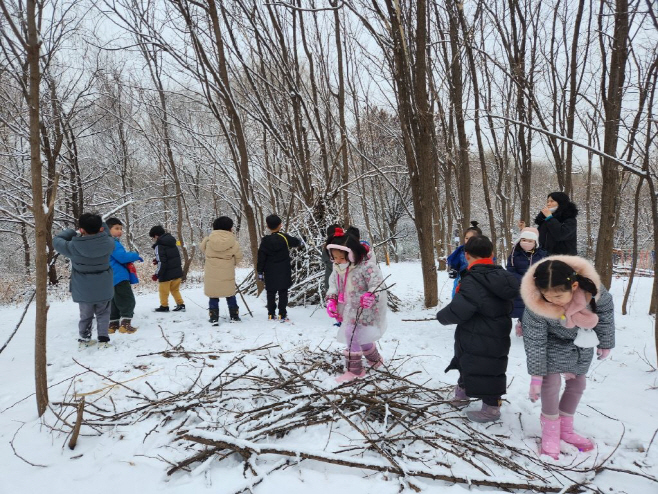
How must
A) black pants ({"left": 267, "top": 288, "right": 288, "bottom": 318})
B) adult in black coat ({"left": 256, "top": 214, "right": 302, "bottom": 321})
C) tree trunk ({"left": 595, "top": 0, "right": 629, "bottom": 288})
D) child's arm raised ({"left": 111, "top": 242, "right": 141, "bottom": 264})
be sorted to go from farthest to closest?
black pants ({"left": 267, "top": 288, "right": 288, "bottom": 318})
adult in black coat ({"left": 256, "top": 214, "right": 302, "bottom": 321})
child's arm raised ({"left": 111, "top": 242, "right": 141, "bottom": 264})
tree trunk ({"left": 595, "top": 0, "right": 629, "bottom": 288})

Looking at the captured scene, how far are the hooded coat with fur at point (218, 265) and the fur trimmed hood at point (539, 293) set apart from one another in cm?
409

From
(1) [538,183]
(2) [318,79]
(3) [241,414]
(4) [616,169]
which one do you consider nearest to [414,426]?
(3) [241,414]

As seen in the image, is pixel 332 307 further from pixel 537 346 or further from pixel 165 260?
pixel 165 260

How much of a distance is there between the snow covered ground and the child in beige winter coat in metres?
0.47

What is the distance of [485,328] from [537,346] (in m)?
0.37

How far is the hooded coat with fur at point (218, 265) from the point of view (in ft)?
17.3

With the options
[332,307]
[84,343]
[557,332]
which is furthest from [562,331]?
[84,343]

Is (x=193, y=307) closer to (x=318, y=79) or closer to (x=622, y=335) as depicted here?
(x=318, y=79)

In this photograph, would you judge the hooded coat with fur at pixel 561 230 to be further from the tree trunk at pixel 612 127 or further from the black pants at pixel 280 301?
the black pants at pixel 280 301

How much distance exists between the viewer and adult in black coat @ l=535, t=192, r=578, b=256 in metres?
4.28

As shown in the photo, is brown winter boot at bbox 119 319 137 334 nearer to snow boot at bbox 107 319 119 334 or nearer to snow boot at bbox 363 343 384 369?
snow boot at bbox 107 319 119 334

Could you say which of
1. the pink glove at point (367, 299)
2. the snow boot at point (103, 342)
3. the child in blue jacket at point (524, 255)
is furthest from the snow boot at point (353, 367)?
the snow boot at point (103, 342)

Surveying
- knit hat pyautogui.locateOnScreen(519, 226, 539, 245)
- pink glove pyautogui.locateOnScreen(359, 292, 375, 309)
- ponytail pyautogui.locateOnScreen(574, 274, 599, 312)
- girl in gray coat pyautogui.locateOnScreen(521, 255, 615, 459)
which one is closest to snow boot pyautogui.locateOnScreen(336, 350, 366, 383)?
pink glove pyautogui.locateOnScreen(359, 292, 375, 309)

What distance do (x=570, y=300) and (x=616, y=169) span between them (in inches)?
144
